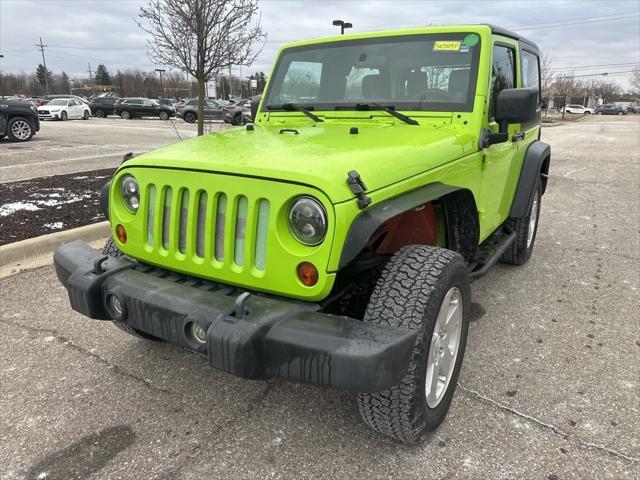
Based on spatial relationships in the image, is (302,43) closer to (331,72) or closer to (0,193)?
(331,72)

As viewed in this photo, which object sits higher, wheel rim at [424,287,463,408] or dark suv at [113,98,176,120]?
dark suv at [113,98,176,120]

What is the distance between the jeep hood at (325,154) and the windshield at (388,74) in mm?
284

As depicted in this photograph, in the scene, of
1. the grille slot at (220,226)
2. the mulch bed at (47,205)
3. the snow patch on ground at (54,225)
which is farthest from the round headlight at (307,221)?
the snow patch on ground at (54,225)

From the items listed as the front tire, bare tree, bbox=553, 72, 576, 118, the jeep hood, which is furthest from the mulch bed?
bare tree, bbox=553, 72, 576, 118

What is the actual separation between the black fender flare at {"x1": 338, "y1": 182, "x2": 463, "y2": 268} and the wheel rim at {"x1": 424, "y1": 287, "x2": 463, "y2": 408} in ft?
1.51

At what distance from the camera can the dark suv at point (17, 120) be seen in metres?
14.1

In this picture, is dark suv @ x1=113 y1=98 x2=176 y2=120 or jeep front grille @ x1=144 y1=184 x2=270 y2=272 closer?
jeep front grille @ x1=144 y1=184 x2=270 y2=272

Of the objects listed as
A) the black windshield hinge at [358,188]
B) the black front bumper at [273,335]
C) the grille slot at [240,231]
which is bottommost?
the black front bumper at [273,335]

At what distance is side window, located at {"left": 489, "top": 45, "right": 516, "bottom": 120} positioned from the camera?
335cm

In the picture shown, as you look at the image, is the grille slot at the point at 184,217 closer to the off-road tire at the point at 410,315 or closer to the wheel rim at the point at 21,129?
the off-road tire at the point at 410,315

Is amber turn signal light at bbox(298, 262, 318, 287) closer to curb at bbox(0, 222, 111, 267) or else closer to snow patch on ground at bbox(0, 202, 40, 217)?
curb at bbox(0, 222, 111, 267)

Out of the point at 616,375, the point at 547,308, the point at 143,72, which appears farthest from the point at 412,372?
the point at 143,72

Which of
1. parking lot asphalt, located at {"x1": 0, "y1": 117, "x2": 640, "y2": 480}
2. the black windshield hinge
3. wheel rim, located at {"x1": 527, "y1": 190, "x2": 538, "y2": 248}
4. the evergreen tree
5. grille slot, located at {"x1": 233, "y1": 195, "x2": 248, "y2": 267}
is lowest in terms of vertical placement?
parking lot asphalt, located at {"x1": 0, "y1": 117, "x2": 640, "y2": 480}

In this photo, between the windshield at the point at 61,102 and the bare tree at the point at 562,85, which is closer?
the windshield at the point at 61,102
